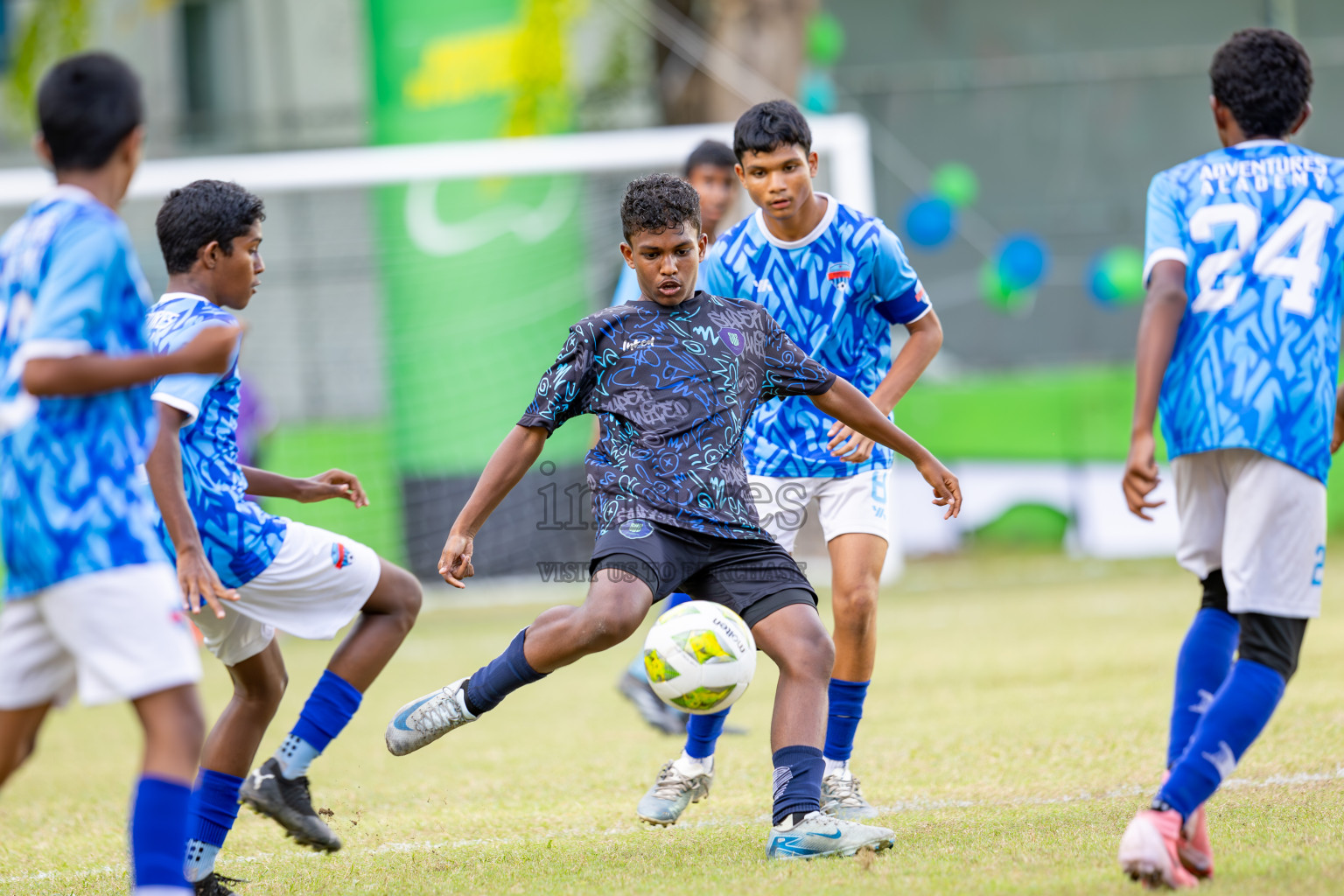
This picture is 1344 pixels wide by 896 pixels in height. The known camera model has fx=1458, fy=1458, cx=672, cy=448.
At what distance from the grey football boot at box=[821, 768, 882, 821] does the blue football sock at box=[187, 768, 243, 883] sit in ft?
5.61

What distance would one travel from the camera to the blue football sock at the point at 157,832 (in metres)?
2.91

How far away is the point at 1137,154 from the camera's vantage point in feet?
65.6

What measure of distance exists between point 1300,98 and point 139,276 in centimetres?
271

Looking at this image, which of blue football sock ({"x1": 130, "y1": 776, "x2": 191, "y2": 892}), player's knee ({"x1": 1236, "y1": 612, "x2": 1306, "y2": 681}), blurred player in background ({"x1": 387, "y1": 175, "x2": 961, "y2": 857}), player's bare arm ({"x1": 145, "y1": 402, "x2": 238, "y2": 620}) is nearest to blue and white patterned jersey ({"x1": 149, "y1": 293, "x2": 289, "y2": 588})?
player's bare arm ({"x1": 145, "y1": 402, "x2": 238, "y2": 620})

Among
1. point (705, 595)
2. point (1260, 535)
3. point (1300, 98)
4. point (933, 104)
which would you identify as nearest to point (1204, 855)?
point (1260, 535)

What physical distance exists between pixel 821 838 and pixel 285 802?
1.48m

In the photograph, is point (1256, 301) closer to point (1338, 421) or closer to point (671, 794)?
point (1338, 421)

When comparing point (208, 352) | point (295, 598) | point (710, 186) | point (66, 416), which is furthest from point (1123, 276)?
point (66, 416)

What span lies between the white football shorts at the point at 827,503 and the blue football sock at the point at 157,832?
224cm

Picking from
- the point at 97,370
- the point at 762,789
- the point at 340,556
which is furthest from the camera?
the point at 762,789

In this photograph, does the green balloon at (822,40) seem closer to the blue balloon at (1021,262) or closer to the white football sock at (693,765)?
the blue balloon at (1021,262)

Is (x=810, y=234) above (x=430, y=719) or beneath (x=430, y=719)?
above

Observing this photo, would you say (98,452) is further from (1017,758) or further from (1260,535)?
(1017,758)

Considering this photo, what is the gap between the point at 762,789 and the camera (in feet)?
16.8
